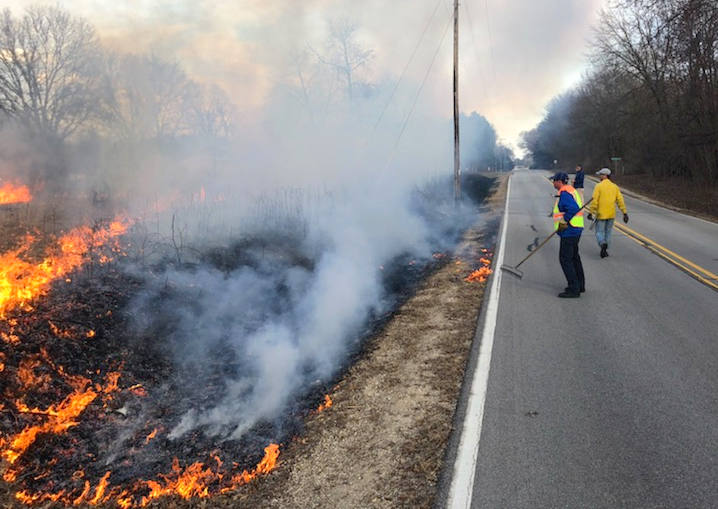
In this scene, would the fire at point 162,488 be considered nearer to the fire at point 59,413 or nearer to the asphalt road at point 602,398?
the fire at point 59,413

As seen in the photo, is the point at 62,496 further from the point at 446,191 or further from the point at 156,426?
the point at 446,191

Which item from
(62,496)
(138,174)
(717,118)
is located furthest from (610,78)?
(62,496)

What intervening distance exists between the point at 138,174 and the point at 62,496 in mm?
9653

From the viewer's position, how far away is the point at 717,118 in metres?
20.5

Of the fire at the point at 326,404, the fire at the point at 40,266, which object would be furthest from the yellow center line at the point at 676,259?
the fire at the point at 40,266

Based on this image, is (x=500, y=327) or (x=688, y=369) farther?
(x=500, y=327)

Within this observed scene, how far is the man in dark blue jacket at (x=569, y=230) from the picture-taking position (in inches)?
234

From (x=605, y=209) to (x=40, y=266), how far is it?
9278mm

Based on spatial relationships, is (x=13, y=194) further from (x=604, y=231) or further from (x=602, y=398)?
(x=604, y=231)

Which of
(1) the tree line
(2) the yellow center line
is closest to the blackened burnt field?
(2) the yellow center line

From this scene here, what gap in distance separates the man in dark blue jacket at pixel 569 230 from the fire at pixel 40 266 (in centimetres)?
649

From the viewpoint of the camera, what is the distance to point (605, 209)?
8367 millimetres

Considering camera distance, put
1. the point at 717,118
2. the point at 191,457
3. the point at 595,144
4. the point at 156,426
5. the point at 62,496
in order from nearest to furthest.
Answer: the point at 62,496 → the point at 191,457 → the point at 156,426 → the point at 717,118 → the point at 595,144

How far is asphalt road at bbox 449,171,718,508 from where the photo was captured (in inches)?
97.0
